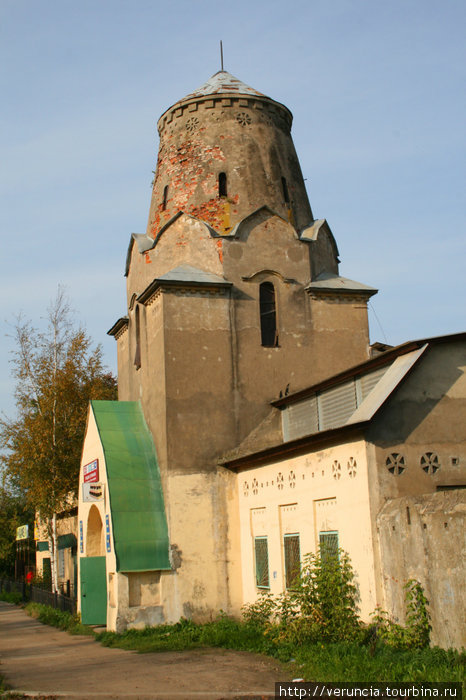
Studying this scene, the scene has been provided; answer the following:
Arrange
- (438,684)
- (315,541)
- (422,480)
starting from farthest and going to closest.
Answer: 1. (315,541)
2. (422,480)
3. (438,684)

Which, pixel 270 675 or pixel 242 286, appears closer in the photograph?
pixel 270 675

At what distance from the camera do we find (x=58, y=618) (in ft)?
68.6

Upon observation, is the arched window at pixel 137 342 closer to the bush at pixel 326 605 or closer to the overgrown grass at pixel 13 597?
the bush at pixel 326 605

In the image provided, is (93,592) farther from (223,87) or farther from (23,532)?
(23,532)

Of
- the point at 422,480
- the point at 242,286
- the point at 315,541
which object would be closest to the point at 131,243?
the point at 242,286

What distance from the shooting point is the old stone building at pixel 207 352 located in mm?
16172

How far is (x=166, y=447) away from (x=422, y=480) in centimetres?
680

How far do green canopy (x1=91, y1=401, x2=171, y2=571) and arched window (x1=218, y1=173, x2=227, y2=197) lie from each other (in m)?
6.16

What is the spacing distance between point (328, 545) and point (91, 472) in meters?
7.82

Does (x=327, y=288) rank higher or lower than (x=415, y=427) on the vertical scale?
higher

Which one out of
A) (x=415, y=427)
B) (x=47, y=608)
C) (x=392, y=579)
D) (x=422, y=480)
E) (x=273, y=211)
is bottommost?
(x=47, y=608)

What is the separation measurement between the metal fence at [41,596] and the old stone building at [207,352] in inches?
106

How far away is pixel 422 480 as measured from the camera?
11.2 m

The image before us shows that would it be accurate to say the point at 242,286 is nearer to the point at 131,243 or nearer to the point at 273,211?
the point at 273,211
